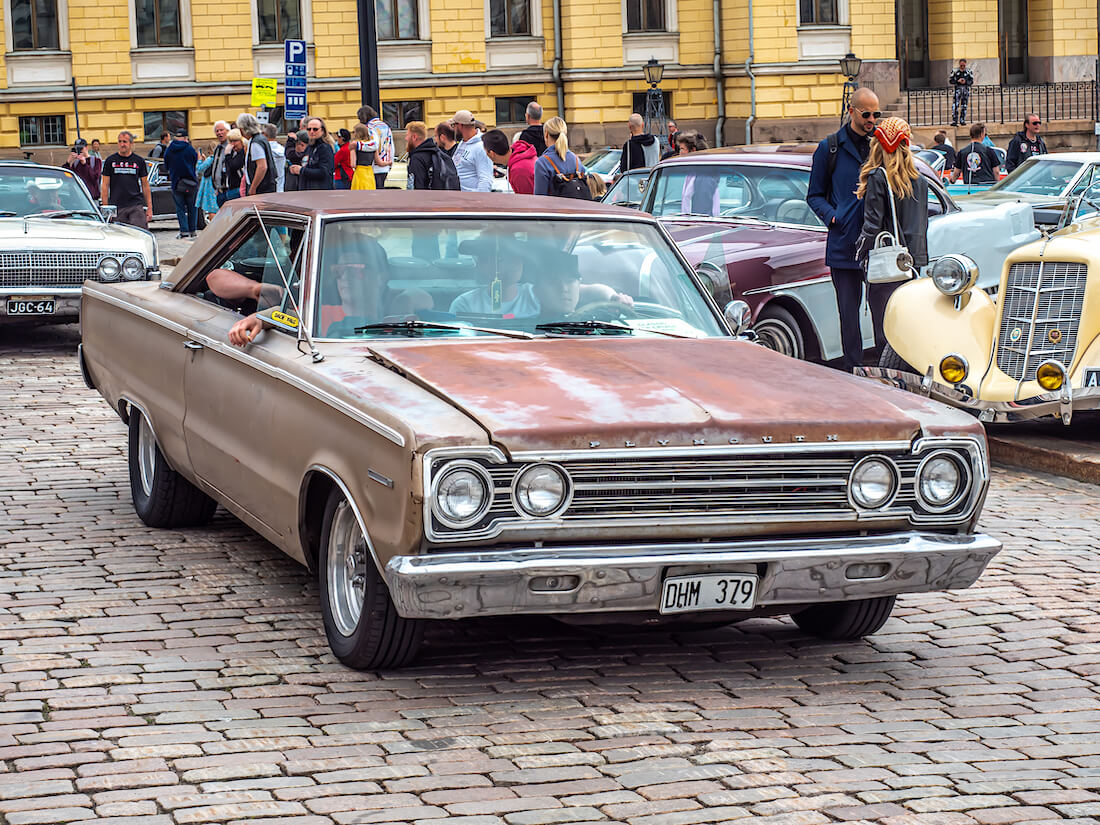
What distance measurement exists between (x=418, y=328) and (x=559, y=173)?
9.27 meters

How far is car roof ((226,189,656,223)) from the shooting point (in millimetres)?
6418

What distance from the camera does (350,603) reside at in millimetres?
5543

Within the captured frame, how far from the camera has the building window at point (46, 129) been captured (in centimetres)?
4019

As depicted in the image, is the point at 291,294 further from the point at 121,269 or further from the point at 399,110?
the point at 399,110

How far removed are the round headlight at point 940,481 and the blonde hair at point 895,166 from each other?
5.35 m

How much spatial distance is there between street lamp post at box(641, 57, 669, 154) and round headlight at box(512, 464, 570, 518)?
1325 inches

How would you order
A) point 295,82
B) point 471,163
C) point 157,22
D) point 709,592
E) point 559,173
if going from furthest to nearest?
point 157,22 → point 295,82 → point 471,163 → point 559,173 → point 709,592

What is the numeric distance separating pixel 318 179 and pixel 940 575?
1393 centimetres

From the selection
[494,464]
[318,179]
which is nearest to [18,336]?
[318,179]

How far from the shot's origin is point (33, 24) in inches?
1572

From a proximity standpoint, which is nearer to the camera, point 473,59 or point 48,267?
point 48,267

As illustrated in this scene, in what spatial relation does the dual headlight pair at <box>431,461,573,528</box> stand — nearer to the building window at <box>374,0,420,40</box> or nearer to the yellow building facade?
the yellow building facade

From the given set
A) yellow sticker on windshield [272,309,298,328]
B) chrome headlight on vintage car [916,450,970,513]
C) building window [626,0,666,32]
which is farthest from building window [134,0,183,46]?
chrome headlight on vintage car [916,450,970,513]

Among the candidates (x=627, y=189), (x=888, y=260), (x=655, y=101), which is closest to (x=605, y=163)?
(x=655, y=101)
